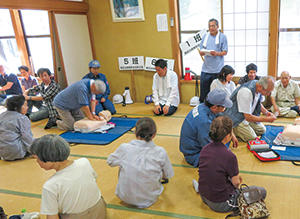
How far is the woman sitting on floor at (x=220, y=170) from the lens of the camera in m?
2.12

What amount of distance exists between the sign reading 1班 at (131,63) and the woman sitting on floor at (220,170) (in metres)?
4.01

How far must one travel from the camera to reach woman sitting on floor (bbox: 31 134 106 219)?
6.08 ft

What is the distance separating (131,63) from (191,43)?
1425 mm

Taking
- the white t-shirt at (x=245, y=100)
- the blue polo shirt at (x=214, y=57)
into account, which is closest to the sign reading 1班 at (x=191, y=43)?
the blue polo shirt at (x=214, y=57)

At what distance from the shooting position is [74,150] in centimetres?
398

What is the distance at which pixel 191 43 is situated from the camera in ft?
17.8

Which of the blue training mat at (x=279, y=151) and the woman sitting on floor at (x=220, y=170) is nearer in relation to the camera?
the woman sitting on floor at (x=220, y=170)

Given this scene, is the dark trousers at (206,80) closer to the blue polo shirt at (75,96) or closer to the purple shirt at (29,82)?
the blue polo shirt at (75,96)

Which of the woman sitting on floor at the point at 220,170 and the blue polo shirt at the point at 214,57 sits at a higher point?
the blue polo shirt at the point at 214,57

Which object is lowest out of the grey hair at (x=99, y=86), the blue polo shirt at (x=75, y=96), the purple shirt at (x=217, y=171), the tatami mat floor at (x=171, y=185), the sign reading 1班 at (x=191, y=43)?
the tatami mat floor at (x=171, y=185)

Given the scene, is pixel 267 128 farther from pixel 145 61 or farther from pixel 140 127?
pixel 145 61

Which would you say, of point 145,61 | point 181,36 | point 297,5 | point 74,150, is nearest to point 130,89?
point 145,61

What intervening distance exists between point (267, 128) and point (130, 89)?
3.25 metres

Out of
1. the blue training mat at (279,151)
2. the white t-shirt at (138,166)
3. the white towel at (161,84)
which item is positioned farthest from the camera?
the white towel at (161,84)
